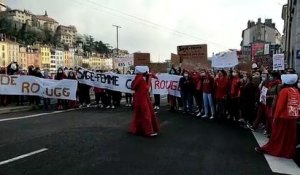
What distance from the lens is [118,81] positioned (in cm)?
2366

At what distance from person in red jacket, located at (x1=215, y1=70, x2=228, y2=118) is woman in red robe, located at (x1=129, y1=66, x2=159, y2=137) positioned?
17.0 feet

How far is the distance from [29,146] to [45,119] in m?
5.78

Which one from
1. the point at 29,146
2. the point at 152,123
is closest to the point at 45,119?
the point at 152,123

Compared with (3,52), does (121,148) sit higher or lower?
lower

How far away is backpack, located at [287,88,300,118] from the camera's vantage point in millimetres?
10547

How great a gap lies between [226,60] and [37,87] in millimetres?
8227

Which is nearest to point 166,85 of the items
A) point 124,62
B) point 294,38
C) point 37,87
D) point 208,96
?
point 208,96

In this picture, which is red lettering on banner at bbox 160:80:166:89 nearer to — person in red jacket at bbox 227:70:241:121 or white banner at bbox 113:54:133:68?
person in red jacket at bbox 227:70:241:121

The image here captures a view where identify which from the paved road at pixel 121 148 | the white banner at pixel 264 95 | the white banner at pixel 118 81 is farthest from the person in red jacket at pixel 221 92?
the white banner at pixel 118 81

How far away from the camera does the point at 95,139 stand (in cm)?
1233

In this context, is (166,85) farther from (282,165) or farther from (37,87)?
(282,165)

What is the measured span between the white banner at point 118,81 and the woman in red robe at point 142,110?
30.0ft

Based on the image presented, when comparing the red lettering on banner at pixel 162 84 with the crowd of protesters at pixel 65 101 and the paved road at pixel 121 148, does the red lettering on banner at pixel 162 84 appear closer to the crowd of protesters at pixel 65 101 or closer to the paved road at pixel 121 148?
the crowd of protesters at pixel 65 101

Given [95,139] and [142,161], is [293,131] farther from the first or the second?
[95,139]
